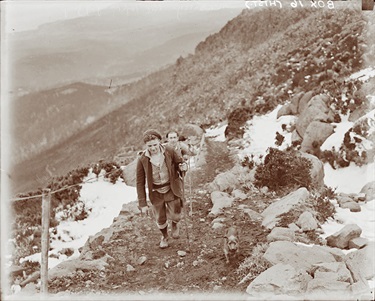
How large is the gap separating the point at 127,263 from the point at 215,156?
630cm

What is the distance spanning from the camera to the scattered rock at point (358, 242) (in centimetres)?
487

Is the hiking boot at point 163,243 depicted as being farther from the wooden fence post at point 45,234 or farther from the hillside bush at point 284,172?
the hillside bush at point 284,172

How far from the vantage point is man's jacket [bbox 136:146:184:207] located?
5230 mm

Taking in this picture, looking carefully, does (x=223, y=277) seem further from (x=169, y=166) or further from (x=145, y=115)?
(x=145, y=115)

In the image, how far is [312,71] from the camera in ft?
47.8

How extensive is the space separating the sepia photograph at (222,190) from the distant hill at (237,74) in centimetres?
14

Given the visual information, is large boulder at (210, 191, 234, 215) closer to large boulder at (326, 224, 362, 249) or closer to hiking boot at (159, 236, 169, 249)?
hiking boot at (159, 236, 169, 249)

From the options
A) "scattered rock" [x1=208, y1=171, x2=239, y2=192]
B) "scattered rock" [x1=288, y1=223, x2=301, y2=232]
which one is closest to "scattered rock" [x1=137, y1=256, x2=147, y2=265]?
"scattered rock" [x1=288, y1=223, x2=301, y2=232]

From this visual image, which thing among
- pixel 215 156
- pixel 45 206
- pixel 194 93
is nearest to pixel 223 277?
pixel 45 206

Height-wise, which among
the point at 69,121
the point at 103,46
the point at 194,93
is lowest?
the point at 69,121

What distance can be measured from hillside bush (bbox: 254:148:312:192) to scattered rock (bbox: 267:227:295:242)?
2136 millimetres

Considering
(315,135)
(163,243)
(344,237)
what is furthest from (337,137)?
(163,243)

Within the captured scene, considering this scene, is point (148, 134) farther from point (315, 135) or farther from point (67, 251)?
point (315, 135)

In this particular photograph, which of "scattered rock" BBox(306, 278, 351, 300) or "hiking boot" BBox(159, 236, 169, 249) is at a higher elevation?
"scattered rock" BBox(306, 278, 351, 300)
